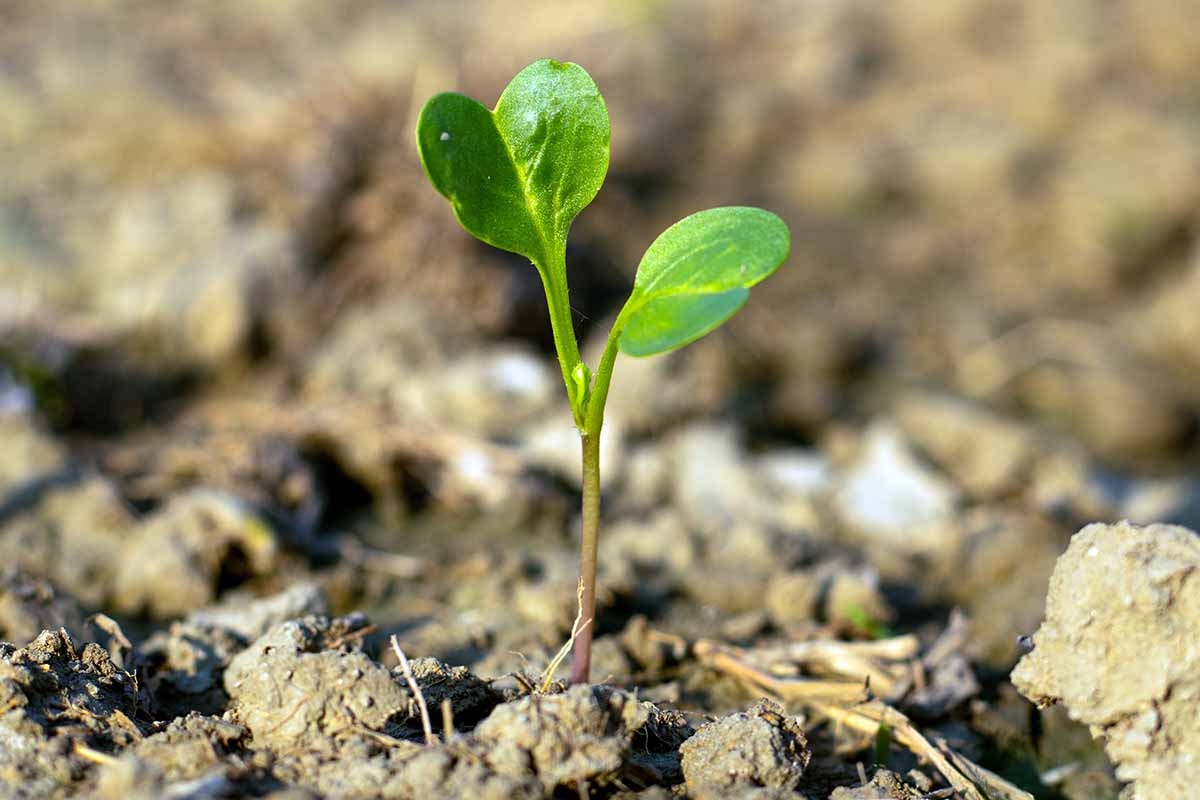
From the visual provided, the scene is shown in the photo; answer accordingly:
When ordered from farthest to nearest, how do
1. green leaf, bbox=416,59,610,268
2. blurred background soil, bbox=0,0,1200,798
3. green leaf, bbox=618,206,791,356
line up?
blurred background soil, bbox=0,0,1200,798 → green leaf, bbox=416,59,610,268 → green leaf, bbox=618,206,791,356

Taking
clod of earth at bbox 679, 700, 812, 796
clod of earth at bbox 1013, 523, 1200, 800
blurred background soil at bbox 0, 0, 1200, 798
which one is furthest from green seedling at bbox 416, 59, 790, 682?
blurred background soil at bbox 0, 0, 1200, 798

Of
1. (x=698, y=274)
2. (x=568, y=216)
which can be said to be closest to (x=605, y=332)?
(x=568, y=216)

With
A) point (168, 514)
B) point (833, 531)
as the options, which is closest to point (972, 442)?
point (833, 531)

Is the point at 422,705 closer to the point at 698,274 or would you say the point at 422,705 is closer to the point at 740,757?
the point at 740,757

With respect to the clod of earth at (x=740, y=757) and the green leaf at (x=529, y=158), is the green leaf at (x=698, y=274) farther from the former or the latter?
the clod of earth at (x=740, y=757)

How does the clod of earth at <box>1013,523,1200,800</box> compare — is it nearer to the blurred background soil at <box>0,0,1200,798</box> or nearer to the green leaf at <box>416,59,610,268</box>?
the blurred background soil at <box>0,0,1200,798</box>

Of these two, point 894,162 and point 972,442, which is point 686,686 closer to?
point 972,442

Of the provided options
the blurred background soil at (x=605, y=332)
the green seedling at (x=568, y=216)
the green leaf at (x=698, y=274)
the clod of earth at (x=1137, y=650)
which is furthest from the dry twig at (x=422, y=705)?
the clod of earth at (x=1137, y=650)
